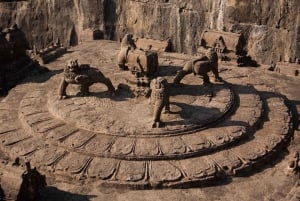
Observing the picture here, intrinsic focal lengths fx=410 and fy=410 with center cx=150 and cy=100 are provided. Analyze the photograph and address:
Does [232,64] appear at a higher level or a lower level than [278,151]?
higher

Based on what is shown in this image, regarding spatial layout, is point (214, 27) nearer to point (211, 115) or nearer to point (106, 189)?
point (211, 115)

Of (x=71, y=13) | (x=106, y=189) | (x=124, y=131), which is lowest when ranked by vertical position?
(x=106, y=189)

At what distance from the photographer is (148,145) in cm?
1099

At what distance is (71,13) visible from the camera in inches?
1081

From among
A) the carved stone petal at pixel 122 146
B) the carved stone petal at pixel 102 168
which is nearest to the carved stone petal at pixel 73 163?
the carved stone petal at pixel 102 168

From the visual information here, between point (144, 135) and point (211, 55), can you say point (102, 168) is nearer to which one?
point (144, 135)

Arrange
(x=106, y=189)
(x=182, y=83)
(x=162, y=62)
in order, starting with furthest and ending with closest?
1. (x=162, y=62)
2. (x=182, y=83)
3. (x=106, y=189)

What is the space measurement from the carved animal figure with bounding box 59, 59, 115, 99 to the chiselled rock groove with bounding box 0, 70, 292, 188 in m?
0.41

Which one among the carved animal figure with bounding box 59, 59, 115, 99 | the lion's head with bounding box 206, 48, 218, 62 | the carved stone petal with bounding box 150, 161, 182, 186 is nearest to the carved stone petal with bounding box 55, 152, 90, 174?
the carved stone petal with bounding box 150, 161, 182, 186

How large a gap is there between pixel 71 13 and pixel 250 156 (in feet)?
64.8

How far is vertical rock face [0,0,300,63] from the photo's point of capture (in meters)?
21.3

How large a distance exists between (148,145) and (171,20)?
14.6 metres

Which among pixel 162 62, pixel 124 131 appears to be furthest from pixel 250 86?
pixel 124 131

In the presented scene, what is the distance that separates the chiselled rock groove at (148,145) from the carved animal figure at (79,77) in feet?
1.35
